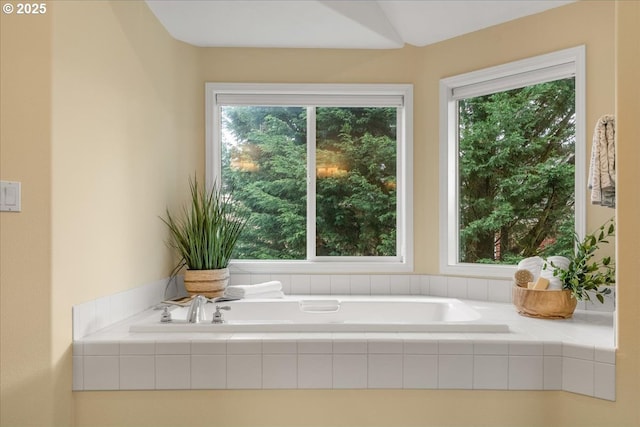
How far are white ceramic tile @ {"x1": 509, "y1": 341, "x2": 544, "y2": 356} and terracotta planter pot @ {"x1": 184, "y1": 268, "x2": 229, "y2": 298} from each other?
5.38 feet

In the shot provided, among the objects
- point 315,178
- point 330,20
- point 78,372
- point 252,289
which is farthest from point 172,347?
point 330,20

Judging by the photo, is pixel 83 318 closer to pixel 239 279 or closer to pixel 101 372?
pixel 101 372

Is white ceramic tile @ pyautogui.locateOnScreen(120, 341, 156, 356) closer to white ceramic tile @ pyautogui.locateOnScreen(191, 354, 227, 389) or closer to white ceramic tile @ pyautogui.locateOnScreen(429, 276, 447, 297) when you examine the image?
white ceramic tile @ pyautogui.locateOnScreen(191, 354, 227, 389)

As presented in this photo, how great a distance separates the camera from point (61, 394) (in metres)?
1.66

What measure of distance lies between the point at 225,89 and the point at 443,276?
1875 millimetres

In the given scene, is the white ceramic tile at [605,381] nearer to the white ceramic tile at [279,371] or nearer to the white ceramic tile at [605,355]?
the white ceramic tile at [605,355]

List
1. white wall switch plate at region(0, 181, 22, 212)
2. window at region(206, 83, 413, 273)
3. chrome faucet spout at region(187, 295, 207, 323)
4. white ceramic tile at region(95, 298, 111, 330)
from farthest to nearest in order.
A: window at region(206, 83, 413, 273) → chrome faucet spout at region(187, 295, 207, 323) → white ceramic tile at region(95, 298, 111, 330) → white wall switch plate at region(0, 181, 22, 212)

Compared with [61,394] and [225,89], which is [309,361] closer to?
[61,394]

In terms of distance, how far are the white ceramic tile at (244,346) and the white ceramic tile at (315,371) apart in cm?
17

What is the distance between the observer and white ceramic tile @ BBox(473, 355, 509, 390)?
1717 mm

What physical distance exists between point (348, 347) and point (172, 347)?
0.69 m

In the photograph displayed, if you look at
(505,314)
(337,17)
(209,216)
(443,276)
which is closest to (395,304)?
(443,276)

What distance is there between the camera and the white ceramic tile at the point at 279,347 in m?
1.74

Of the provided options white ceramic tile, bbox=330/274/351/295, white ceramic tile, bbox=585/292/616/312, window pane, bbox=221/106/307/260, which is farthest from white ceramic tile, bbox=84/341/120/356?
white ceramic tile, bbox=585/292/616/312
